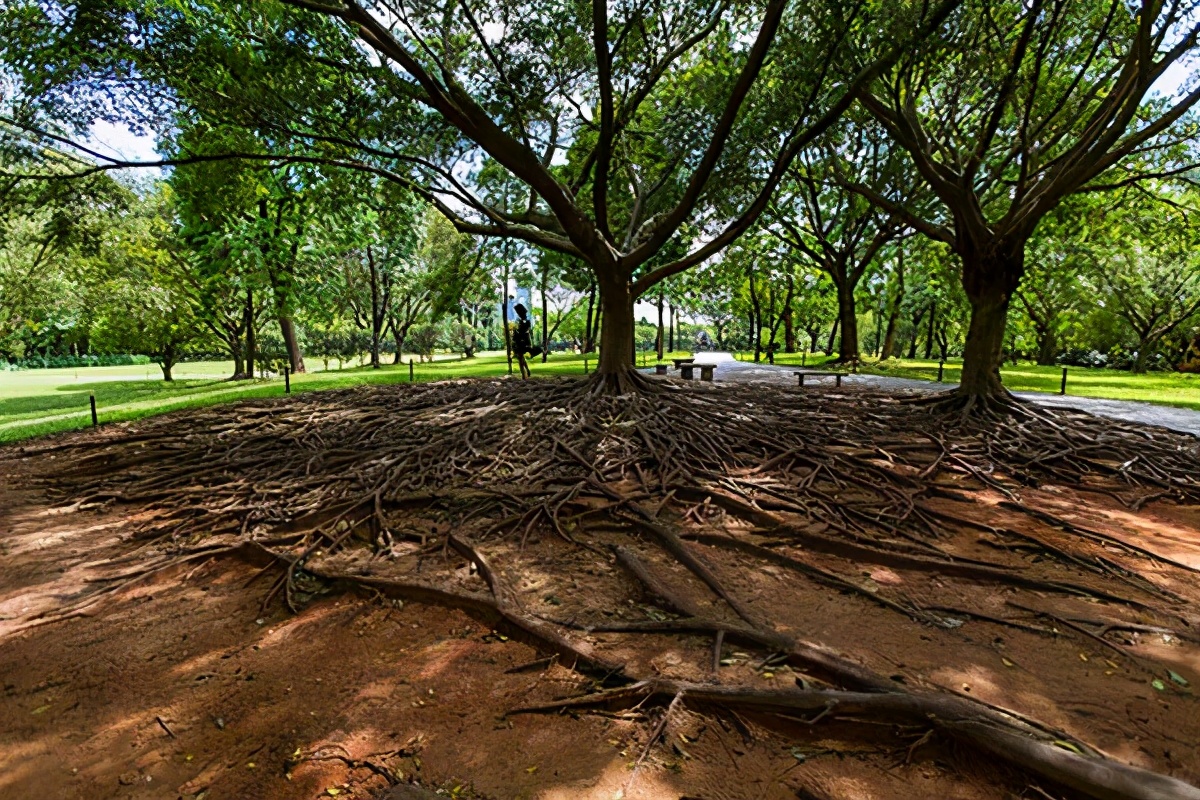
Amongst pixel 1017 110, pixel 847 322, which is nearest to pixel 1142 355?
pixel 847 322

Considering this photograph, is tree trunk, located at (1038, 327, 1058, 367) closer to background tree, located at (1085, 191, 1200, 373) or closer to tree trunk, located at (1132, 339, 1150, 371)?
background tree, located at (1085, 191, 1200, 373)

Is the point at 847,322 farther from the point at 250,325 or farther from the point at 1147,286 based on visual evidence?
the point at 250,325

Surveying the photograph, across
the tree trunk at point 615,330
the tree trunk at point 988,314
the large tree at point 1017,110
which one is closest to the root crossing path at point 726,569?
the tree trunk at point 615,330

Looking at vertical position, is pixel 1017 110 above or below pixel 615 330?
above

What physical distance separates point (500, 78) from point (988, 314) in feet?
28.2

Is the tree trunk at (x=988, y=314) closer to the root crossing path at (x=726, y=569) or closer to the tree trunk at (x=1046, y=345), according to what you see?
the root crossing path at (x=726, y=569)

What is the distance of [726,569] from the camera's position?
4.00 meters

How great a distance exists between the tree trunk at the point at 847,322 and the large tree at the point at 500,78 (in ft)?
38.7

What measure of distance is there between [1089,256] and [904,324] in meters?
24.8

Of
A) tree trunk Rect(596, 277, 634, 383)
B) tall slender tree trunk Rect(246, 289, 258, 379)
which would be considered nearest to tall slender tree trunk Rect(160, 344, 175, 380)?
tall slender tree trunk Rect(246, 289, 258, 379)

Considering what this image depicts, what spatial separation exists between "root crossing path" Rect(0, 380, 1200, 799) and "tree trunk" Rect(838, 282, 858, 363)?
40.9ft

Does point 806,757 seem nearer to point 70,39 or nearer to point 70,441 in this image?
point 70,39

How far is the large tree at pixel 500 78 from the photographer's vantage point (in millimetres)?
6230

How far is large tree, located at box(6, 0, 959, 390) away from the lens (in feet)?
20.4
